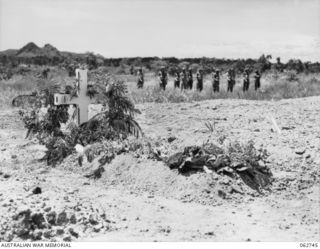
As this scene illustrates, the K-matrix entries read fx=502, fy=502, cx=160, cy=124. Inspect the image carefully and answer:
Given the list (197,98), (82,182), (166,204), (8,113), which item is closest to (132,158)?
(82,182)

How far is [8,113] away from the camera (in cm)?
1012

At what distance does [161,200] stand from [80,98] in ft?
8.12

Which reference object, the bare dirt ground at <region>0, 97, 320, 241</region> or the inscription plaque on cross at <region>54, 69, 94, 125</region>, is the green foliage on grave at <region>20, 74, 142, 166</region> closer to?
the inscription plaque on cross at <region>54, 69, 94, 125</region>

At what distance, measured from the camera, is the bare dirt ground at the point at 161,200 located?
411 cm

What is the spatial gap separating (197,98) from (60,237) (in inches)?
341

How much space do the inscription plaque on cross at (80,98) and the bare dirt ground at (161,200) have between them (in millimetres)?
783

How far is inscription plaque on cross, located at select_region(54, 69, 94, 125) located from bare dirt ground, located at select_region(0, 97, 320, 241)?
783 millimetres

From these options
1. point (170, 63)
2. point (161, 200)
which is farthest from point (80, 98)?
point (170, 63)

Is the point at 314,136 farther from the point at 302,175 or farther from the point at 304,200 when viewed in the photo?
the point at 304,200

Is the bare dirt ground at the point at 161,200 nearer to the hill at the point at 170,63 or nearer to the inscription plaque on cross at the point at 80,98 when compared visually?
the inscription plaque on cross at the point at 80,98

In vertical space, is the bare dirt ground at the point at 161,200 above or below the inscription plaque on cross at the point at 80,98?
below

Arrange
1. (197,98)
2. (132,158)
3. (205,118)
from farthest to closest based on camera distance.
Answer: (197,98)
(205,118)
(132,158)

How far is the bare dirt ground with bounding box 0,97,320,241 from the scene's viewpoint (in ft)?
13.5

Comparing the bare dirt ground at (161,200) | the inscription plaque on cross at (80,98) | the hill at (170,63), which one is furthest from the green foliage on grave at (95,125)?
the hill at (170,63)
